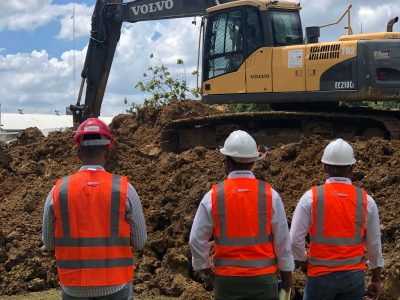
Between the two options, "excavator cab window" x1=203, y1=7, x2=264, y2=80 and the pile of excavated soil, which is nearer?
the pile of excavated soil

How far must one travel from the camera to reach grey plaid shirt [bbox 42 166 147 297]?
159 inches

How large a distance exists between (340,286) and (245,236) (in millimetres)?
838

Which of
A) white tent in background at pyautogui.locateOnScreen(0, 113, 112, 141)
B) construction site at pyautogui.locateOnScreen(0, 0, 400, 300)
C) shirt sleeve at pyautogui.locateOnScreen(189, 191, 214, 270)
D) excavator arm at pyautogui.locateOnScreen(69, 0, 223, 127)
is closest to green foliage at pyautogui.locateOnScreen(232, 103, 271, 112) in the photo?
construction site at pyautogui.locateOnScreen(0, 0, 400, 300)

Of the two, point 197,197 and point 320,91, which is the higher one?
point 320,91

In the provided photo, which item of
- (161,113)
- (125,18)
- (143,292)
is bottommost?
(143,292)

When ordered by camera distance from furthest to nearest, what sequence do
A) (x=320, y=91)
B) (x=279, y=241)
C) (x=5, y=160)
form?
(x=5, y=160)
(x=320, y=91)
(x=279, y=241)

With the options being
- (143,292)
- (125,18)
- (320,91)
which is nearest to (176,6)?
(125,18)

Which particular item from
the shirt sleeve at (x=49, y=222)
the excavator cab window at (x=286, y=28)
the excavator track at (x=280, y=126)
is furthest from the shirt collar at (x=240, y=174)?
the excavator cab window at (x=286, y=28)

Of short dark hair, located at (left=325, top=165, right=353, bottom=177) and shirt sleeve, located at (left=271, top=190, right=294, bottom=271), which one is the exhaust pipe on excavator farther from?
shirt sleeve, located at (left=271, top=190, right=294, bottom=271)

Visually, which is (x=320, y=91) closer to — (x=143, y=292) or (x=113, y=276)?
(x=143, y=292)

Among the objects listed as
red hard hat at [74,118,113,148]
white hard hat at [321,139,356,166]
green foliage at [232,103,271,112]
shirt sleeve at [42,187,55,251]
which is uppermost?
green foliage at [232,103,271,112]

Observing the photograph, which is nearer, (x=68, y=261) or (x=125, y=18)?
(x=68, y=261)

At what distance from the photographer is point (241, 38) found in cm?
1314

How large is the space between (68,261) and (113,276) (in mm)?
287
